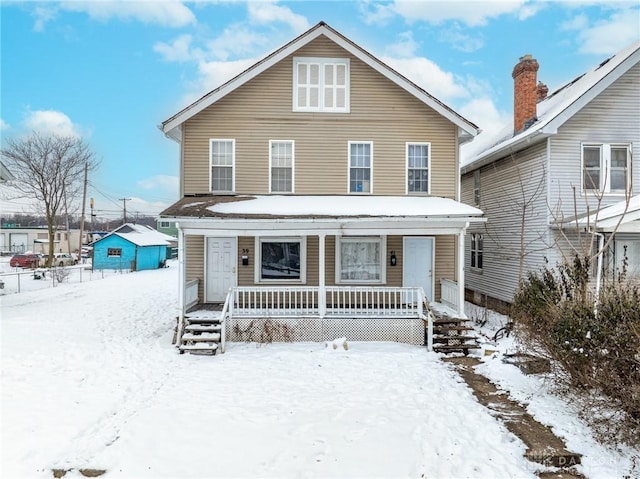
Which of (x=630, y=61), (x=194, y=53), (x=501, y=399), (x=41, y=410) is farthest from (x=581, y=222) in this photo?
(x=194, y=53)

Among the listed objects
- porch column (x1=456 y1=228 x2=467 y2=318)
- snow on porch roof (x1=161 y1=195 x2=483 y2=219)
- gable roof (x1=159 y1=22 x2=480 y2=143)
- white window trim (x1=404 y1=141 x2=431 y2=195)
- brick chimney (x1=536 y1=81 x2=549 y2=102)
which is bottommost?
porch column (x1=456 y1=228 x2=467 y2=318)

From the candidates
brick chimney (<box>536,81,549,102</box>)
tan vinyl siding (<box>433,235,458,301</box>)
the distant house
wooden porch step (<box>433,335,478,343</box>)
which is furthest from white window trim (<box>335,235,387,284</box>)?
the distant house

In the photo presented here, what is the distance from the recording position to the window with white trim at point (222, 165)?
12133 millimetres

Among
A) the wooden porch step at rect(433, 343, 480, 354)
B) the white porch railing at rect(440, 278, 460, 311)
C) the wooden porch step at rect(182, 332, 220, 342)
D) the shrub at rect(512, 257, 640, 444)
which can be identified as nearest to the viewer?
the shrub at rect(512, 257, 640, 444)

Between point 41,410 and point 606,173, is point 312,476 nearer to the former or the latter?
point 41,410

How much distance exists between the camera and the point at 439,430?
5.36m

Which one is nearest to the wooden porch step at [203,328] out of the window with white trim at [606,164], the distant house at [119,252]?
the window with white trim at [606,164]

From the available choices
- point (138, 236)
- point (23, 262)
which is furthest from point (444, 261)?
point (23, 262)

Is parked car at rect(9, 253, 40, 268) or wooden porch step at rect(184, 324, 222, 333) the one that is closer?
wooden porch step at rect(184, 324, 222, 333)

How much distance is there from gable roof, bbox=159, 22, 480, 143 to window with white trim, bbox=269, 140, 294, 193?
7.41 ft

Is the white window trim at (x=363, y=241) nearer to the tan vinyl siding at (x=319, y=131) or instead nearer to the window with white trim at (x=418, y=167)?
the tan vinyl siding at (x=319, y=131)

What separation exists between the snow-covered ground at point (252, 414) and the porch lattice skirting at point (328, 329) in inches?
13.6

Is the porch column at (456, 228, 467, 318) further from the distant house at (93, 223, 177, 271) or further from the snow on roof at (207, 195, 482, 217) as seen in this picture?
the distant house at (93, 223, 177, 271)

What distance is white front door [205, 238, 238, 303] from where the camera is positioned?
1199 centimetres
